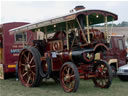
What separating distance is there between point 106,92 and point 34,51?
273 cm

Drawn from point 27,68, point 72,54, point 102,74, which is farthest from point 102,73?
point 27,68

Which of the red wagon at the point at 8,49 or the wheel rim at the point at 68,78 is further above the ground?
the red wagon at the point at 8,49

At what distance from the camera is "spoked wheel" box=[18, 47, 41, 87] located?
24.2 ft

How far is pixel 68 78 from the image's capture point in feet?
20.7

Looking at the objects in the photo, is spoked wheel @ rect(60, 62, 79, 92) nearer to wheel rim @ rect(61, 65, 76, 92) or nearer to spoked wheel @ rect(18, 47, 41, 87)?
wheel rim @ rect(61, 65, 76, 92)

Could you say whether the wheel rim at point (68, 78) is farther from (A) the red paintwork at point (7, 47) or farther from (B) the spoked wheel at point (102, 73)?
(A) the red paintwork at point (7, 47)

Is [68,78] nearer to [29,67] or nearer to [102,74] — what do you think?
[102,74]

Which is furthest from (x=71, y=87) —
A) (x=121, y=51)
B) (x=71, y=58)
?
(x=121, y=51)

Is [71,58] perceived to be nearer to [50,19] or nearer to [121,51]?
[50,19]

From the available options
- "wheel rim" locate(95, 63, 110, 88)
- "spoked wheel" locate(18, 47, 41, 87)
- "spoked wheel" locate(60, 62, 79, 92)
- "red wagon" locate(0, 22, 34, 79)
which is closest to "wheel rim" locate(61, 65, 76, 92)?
"spoked wheel" locate(60, 62, 79, 92)

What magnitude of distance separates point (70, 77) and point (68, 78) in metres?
0.08

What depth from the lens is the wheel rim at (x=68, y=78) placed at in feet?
20.5

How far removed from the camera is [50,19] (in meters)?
6.93

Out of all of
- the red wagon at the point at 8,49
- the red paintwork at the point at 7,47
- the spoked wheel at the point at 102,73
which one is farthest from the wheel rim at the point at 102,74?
the red paintwork at the point at 7,47
